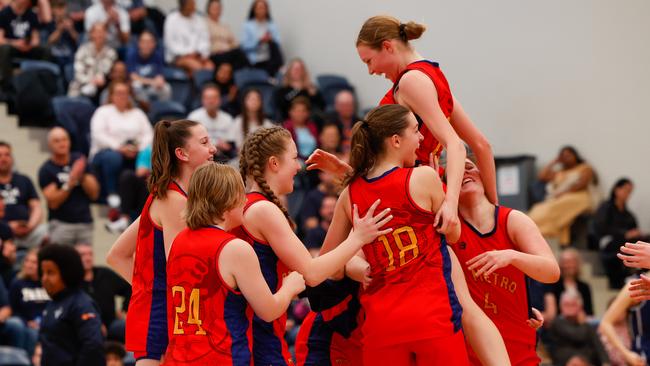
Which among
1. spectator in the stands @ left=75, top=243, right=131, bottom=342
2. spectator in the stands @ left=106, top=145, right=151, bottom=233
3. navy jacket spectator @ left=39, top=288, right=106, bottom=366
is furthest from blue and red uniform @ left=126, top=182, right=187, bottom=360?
spectator in the stands @ left=106, top=145, right=151, bottom=233

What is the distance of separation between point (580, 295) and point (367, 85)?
14.4ft

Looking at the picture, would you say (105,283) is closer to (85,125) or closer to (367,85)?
(85,125)

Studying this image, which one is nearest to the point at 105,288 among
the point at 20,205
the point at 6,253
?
the point at 6,253


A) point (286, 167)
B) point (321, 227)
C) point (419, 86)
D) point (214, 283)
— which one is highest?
point (419, 86)

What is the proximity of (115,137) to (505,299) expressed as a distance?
683 cm

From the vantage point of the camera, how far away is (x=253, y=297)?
4332mm

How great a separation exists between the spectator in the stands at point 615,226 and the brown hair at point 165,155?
6.91 meters

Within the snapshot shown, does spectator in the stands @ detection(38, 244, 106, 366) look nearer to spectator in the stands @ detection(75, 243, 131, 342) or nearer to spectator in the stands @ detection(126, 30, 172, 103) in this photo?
spectator in the stands @ detection(75, 243, 131, 342)

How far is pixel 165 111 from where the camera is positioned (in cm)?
1201

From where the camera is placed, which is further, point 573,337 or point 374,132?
point 573,337

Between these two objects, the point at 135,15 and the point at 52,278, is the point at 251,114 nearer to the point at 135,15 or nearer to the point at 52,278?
the point at 135,15

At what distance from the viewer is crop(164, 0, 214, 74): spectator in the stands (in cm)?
1396

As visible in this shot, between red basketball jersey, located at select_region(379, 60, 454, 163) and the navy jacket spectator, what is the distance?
2707mm

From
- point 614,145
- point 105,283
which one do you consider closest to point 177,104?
point 105,283
